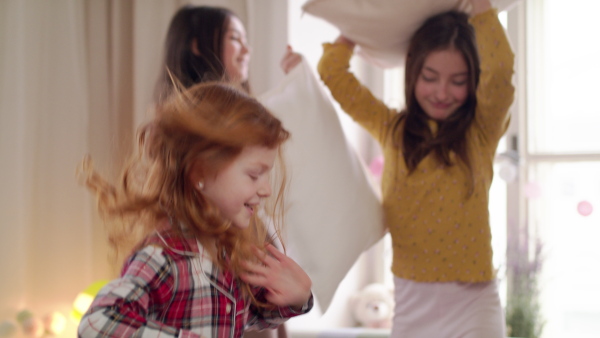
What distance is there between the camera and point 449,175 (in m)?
1.38

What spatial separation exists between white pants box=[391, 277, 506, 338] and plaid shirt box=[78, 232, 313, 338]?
0.62 metres

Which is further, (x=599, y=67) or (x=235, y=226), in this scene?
(x=599, y=67)

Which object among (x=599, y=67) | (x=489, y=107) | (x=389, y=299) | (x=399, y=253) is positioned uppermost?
(x=599, y=67)

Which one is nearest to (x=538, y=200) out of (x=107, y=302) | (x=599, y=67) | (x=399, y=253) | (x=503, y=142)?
(x=503, y=142)

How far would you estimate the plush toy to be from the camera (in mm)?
2125

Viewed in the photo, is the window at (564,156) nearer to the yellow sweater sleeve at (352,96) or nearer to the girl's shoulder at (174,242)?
the yellow sweater sleeve at (352,96)

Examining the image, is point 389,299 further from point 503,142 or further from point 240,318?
point 240,318

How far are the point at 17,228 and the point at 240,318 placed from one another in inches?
38.3

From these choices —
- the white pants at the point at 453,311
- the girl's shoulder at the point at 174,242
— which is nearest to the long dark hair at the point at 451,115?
the white pants at the point at 453,311

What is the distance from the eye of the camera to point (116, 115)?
74.8 inches

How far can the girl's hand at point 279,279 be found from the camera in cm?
88

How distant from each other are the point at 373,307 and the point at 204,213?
1401 millimetres

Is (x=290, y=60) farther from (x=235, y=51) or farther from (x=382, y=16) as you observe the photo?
(x=382, y=16)

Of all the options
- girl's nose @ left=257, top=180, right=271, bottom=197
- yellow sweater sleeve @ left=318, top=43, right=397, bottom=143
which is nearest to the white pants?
yellow sweater sleeve @ left=318, top=43, right=397, bottom=143
